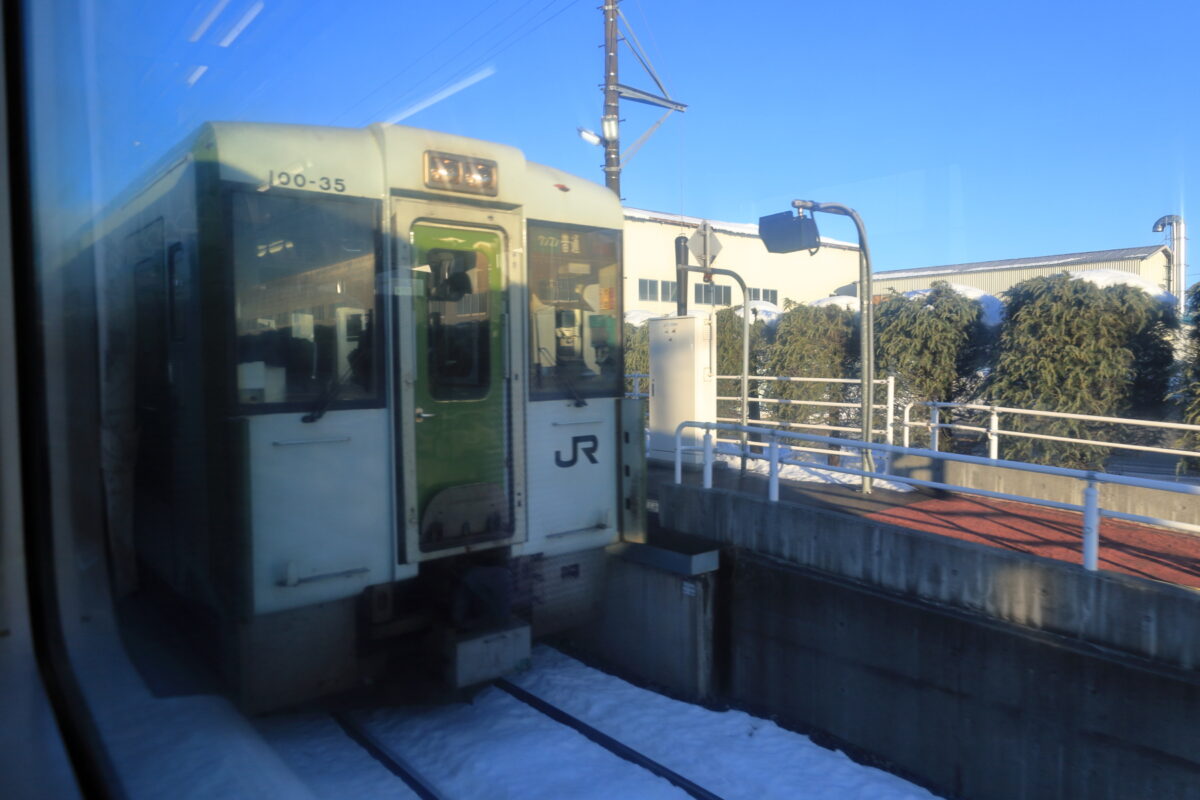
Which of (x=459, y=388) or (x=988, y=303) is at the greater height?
(x=988, y=303)

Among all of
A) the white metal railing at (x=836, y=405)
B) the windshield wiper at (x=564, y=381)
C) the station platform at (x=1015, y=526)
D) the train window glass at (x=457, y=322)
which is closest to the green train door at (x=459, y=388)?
the train window glass at (x=457, y=322)

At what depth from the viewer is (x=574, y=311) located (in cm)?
600

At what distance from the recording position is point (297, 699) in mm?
4805

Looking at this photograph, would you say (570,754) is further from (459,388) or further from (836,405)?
(836,405)

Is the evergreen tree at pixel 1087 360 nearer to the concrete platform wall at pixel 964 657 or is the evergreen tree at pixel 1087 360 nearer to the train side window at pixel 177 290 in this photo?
the concrete platform wall at pixel 964 657

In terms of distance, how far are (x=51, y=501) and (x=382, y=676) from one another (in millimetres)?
2384

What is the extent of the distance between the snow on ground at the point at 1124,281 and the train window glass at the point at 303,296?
8.58 meters

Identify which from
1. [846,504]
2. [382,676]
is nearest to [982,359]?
[846,504]

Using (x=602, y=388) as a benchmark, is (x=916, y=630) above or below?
below

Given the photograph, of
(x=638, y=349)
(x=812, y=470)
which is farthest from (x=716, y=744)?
(x=638, y=349)

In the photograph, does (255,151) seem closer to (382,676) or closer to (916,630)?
(382,676)

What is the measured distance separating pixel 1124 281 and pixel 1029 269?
588 centimetres

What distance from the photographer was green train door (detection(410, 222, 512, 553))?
517cm

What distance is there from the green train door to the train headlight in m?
0.25
